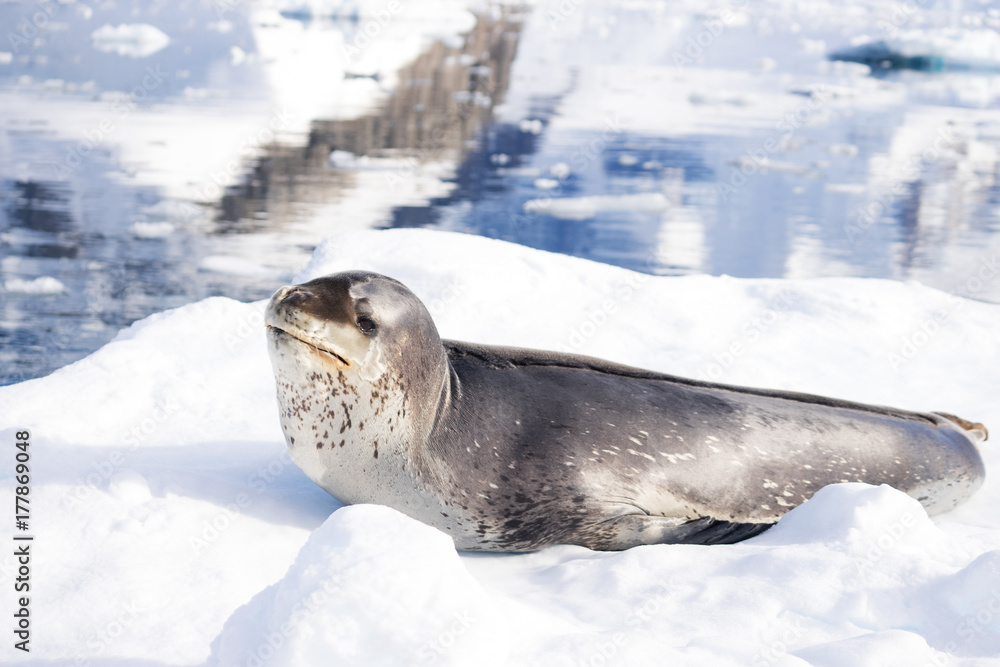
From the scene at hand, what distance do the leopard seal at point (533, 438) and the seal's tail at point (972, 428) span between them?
39cm

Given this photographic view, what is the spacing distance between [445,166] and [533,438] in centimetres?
886

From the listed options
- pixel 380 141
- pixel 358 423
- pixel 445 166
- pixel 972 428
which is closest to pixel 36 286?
pixel 358 423

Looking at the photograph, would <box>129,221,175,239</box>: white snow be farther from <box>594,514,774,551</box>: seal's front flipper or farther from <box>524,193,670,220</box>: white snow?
<box>594,514,774,551</box>: seal's front flipper

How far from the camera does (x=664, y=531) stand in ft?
9.83

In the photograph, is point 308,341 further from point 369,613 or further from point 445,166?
point 445,166

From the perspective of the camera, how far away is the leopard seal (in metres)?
2.78

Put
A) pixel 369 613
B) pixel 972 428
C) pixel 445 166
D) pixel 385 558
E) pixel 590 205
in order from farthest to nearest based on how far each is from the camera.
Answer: pixel 445 166
pixel 590 205
pixel 972 428
pixel 385 558
pixel 369 613

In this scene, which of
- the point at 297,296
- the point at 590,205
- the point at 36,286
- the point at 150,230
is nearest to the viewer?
the point at 297,296

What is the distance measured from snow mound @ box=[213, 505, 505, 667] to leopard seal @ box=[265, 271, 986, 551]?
76 centimetres

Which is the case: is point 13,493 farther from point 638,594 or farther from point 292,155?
point 292,155

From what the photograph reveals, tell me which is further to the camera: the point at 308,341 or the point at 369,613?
the point at 308,341

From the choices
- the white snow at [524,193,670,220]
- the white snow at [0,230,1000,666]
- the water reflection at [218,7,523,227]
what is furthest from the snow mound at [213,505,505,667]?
the white snow at [524,193,670,220]

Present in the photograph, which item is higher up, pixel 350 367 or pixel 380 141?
pixel 350 367

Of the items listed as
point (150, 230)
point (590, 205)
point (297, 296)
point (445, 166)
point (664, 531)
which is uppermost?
point (297, 296)
